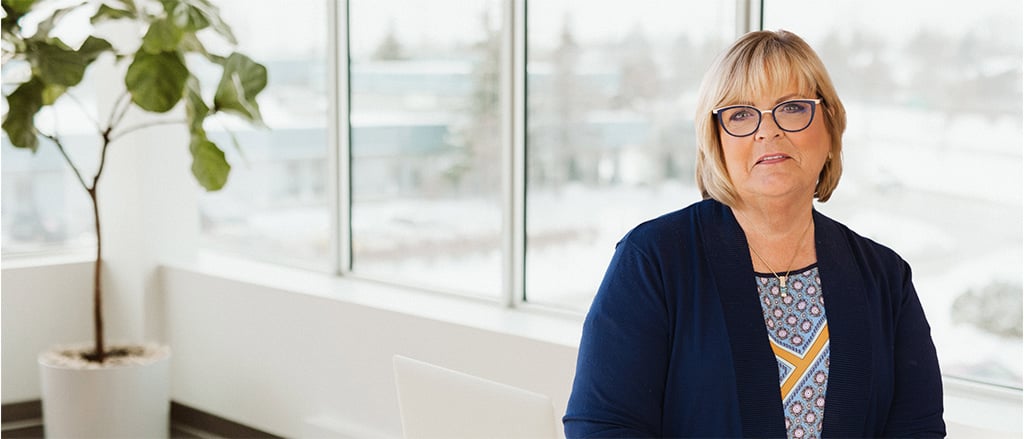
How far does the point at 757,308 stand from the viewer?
1879 millimetres

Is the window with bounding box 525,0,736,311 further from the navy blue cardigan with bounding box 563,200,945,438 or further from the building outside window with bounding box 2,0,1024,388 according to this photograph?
the navy blue cardigan with bounding box 563,200,945,438

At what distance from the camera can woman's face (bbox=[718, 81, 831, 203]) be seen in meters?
1.87

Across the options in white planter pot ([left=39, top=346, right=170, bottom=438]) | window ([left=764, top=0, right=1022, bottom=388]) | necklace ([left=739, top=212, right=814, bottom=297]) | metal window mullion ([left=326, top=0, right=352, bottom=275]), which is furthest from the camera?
metal window mullion ([left=326, top=0, right=352, bottom=275])

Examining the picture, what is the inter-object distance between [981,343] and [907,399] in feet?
3.58

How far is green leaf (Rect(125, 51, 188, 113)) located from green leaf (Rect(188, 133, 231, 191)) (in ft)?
0.56

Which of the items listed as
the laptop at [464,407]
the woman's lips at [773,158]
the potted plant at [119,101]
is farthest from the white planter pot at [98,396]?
the woman's lips at [773,158]

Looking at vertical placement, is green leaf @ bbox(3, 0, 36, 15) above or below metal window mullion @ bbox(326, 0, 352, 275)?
above

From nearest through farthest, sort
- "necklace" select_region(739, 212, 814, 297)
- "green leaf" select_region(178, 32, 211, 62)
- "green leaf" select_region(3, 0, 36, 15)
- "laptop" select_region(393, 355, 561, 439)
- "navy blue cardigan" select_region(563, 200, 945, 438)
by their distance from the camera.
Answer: "laptop" select_region(393, 355, 561, 439) → "navy blue cardigan" select_region(563, 200, 945, 438) → "necklace" select_region(739, 212, 814, 297) → "green leaf" select_region(3, 0, 36, 15) → "green leaf" select_region(178, 32, 211, 62)

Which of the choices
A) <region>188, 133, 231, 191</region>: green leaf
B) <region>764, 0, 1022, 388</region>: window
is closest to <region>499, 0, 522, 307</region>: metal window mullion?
<region>188, 133, 231, 191</region>: green leaf

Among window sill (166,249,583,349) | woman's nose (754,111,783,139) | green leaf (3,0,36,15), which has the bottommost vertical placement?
window sill (166,249,583,349)

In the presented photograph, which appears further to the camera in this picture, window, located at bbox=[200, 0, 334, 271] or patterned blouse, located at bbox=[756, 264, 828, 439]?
window, located at bbox=[200, 0, 334, 271]

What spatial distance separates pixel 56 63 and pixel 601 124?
5.92 feet

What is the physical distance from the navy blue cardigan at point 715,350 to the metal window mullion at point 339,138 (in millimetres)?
2749

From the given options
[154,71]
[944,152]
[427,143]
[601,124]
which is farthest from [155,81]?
[944,152]
